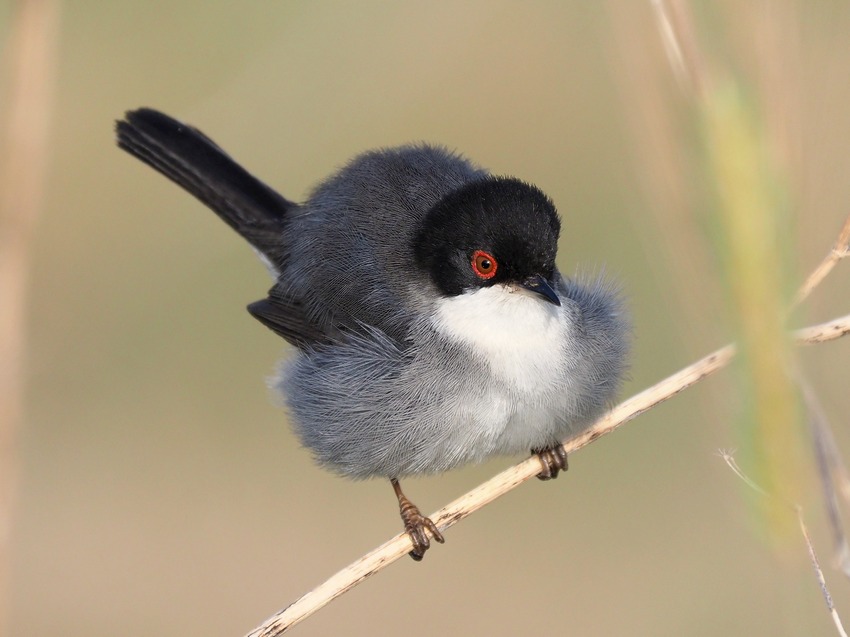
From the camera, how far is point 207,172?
5.07 meters

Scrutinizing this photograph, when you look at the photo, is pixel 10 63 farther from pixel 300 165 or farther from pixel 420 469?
pixel 300 165

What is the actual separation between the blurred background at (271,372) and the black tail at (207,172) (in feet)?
3.27

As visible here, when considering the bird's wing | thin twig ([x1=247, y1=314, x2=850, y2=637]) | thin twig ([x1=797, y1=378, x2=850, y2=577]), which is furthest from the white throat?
thin twig ([x1=797, y1=378, x2=850, y2=577])

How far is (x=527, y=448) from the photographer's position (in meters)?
3.87

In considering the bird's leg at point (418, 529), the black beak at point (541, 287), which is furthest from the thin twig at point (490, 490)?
the black beak at point (541, 287)

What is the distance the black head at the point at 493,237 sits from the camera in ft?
12.0

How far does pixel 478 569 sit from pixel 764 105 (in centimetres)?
473

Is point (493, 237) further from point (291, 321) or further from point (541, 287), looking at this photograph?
Answer: point (291, 321)

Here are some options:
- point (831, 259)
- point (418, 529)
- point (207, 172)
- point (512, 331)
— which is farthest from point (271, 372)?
point (831, 259)

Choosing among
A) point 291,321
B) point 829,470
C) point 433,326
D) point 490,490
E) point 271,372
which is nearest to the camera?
point 829,470

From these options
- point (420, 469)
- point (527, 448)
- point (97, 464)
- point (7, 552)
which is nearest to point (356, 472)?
point (420, 469)

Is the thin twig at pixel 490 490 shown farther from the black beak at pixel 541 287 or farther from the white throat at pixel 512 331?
the black beak at pixel 541 287

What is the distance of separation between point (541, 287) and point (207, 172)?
7.25ft

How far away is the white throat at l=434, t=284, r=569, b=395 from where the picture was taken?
148 inches
